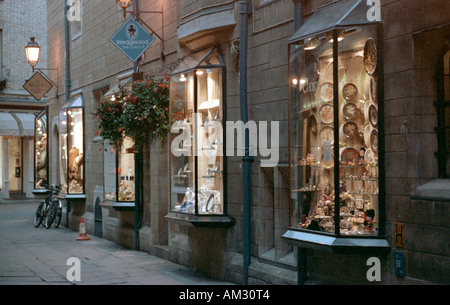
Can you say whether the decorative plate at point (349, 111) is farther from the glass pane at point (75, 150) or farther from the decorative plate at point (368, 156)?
the glass pane at point (75, 150)

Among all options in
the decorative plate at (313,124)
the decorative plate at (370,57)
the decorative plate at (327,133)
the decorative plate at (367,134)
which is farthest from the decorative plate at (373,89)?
the decorative plate at (313,124)

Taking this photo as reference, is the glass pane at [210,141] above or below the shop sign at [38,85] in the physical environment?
below

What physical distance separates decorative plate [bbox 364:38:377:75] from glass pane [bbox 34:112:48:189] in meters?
18.3

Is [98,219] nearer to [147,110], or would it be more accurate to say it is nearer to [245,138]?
[147,110]

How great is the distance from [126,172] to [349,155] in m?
8.97

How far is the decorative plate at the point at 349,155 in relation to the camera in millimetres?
8078

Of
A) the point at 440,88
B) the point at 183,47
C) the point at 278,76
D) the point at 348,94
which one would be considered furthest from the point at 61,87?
the point at 440,88

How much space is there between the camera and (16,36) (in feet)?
111

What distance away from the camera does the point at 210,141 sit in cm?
1143

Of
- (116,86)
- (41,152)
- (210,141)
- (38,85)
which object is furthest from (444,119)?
(41,152)

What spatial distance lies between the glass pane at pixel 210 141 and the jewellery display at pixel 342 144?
2506 millimetres

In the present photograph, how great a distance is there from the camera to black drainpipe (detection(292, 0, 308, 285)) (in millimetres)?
9016
